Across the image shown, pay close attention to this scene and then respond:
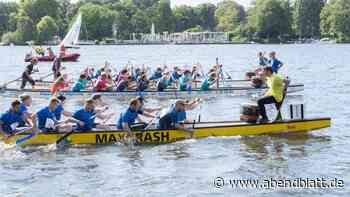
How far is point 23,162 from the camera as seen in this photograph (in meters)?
18.6

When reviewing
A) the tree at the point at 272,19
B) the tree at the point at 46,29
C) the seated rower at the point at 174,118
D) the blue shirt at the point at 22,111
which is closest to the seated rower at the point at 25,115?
the blue shirt at the point at 22,111

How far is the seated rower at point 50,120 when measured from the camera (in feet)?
64.0

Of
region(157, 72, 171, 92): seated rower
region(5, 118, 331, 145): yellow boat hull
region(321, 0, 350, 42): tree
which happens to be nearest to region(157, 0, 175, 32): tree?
region(321, 0, 350, 42): tree

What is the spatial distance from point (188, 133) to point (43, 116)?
430cm

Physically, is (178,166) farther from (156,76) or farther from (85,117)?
(156,76)

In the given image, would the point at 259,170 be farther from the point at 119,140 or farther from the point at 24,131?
the point at 24,131

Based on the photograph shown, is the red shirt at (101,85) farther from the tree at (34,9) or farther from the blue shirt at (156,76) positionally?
the tree at (34,9)

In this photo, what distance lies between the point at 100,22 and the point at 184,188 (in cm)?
15923

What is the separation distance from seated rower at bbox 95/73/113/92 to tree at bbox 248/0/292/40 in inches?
5009

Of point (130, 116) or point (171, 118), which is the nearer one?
point (130, 116)

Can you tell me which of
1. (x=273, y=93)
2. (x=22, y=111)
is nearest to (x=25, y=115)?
(x=22, y=111)

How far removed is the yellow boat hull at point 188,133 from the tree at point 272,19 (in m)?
137

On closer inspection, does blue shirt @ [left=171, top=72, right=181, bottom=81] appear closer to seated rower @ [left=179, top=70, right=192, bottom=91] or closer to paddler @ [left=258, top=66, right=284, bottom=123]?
seated rower @ [left=179, top=70, right=192, bottom=91]

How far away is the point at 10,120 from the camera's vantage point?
19.3m
